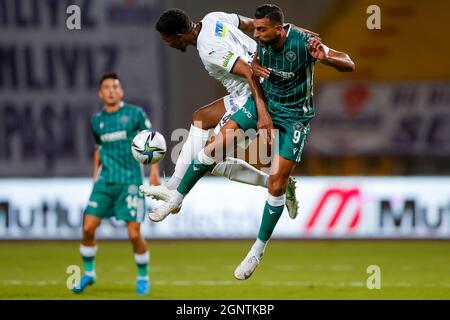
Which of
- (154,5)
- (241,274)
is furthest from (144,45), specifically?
(241,274)

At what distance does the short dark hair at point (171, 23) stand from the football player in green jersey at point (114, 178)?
2.62 metres

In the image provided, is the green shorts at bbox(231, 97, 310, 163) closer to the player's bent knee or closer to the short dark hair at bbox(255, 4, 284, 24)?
the short dark hair at bbox(255, 4, 284, 24)

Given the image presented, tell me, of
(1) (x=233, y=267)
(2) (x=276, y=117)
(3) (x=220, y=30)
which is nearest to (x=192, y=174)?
(2) (x=276, y=117)

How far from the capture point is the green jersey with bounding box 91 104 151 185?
11.4m

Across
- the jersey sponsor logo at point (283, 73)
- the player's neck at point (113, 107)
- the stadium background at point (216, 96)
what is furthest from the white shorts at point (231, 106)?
the stadium background at point (216, 96)

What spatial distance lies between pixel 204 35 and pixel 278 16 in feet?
2.28

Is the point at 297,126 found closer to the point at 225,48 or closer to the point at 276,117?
the point at 276,117

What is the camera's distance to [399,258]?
14.4m

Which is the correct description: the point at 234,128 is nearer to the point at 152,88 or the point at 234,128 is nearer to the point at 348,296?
the point at 348,296

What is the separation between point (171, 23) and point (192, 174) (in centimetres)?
128

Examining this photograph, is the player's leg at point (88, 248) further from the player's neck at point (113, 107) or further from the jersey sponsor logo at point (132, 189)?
the player's neck at point (113, 107)

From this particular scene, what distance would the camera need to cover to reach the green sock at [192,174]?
359 inches

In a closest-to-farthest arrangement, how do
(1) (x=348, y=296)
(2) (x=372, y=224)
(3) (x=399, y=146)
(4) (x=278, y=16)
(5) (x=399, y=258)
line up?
(4) (x=278, y=16) < (1) (x=348, y=296) < (5) (x=399, y=258) < (2) (x=372, y=224) < (3) (x=399, y=146)

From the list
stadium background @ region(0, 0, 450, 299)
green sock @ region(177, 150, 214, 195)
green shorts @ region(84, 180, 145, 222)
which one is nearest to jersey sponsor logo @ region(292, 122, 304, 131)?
green sock @ region(177, 150, 214, 195)
